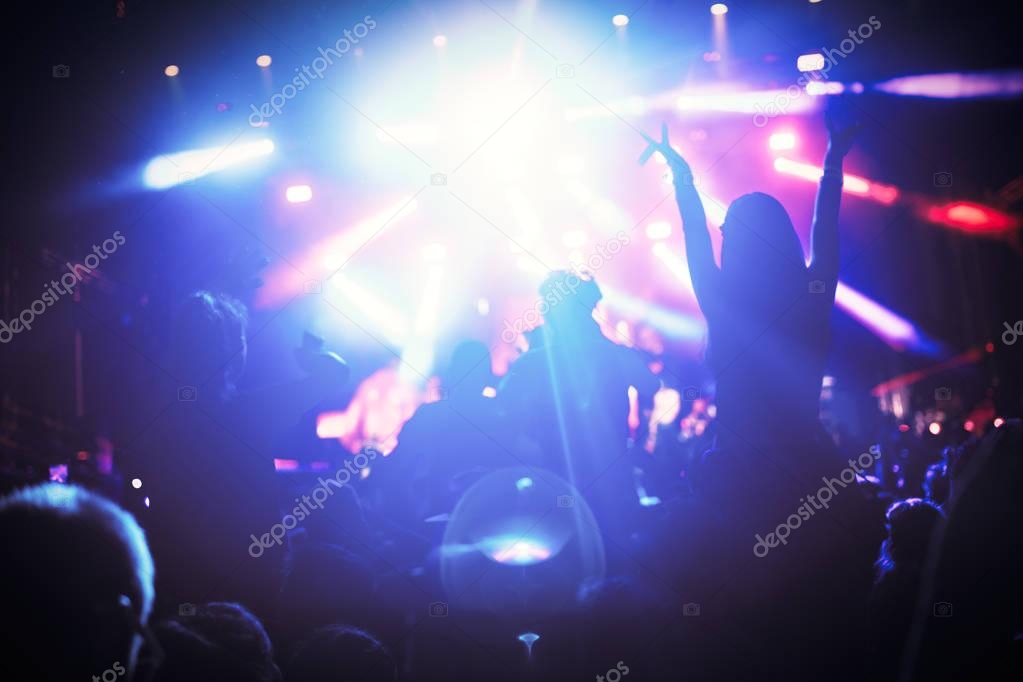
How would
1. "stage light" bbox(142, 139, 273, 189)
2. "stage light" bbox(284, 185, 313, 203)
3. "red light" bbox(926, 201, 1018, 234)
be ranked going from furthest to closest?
1. "red light" bbox(926, 201, 1018, 234)
2. "stage light" bbox(284, 185, 313, 203)
3. "stage light" bbox(142, 139, 273, 189)

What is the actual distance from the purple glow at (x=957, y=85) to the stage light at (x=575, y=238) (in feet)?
17.4

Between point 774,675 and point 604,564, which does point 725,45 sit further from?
point 774,675

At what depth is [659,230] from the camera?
12500 millimetres

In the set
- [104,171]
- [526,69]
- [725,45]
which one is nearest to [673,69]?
[725,45]

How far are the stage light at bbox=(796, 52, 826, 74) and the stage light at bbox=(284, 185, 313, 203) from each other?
6559mm

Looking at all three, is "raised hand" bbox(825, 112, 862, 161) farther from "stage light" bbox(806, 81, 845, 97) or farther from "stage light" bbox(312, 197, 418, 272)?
"stage light" bbox(312, 197, 418, 272)

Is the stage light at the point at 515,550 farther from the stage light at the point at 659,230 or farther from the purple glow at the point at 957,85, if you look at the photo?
the stage light at the point at 659,230

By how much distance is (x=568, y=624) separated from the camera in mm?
2973

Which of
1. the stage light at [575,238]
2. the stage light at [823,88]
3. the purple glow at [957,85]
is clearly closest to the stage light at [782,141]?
the stage light at [823,88]

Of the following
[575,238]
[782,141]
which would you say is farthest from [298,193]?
[782,141]

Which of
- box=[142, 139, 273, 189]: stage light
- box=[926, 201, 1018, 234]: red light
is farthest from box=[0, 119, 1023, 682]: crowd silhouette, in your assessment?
box=[926, 201, 1018, 234]: red light

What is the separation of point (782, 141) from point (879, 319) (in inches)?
168

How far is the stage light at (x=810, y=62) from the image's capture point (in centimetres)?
775

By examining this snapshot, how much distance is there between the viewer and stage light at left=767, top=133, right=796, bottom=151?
1028 centimetres
